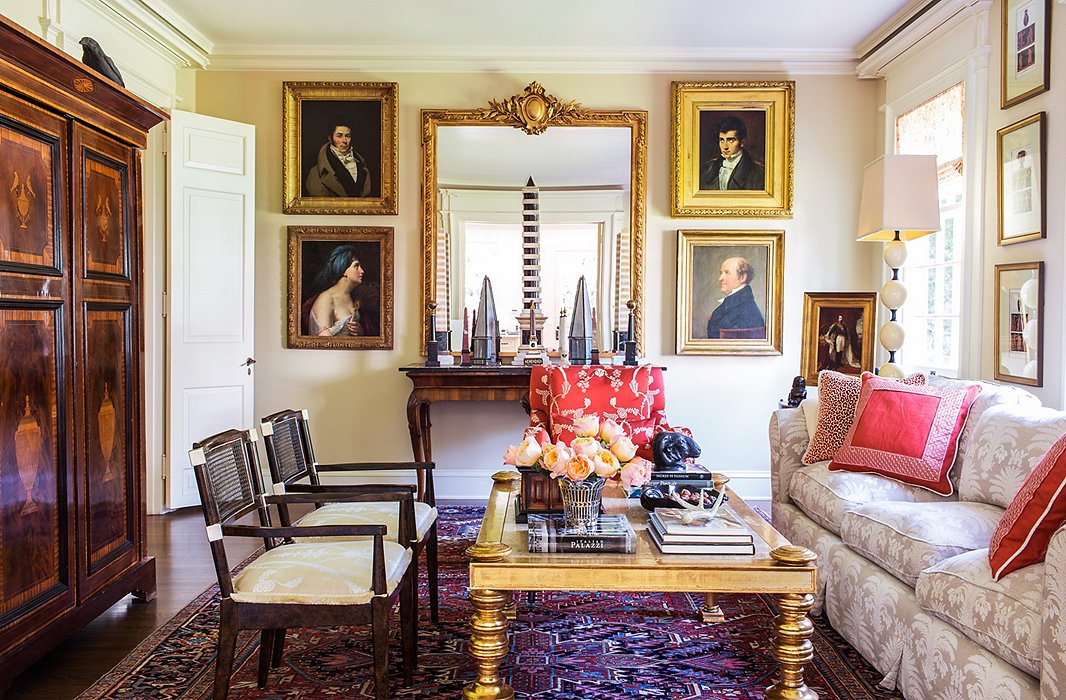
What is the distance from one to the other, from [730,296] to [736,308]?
9 centimetres

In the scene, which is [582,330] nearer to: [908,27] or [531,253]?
[531,253]

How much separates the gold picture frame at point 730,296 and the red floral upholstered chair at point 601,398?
126 centimetres

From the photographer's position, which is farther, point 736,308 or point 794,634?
point 736,308

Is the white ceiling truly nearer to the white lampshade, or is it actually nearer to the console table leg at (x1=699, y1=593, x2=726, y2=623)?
the white lampshade

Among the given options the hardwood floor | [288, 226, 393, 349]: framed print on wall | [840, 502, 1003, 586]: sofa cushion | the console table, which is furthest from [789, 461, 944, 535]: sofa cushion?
[288, 226, 393, 349]: framed print on wall

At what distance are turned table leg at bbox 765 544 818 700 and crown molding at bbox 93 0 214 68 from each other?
440cm

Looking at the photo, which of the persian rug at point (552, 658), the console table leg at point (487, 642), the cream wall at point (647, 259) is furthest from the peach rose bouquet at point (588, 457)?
the cream wall at point (647, 259)

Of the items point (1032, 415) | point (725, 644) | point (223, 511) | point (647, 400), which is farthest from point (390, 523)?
point (1032, 415)

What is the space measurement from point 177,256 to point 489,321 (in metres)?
1.98

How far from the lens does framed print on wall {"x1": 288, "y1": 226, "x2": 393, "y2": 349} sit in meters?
5.11

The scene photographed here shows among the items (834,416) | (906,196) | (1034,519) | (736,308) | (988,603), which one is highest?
(906,196)

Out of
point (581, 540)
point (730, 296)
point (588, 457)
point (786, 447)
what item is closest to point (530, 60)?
point (730, 296)

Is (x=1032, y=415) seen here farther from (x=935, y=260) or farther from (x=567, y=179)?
(x=567, y=179)

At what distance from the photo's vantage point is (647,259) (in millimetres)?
5152
